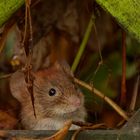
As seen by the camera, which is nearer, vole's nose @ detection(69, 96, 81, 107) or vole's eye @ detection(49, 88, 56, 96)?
vole's nose @ detection(69, 96, 81, 107)

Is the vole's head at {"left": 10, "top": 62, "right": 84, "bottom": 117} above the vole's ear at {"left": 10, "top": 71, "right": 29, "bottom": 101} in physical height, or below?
below

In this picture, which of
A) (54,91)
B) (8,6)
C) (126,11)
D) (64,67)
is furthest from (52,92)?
(126,11)

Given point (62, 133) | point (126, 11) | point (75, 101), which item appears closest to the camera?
point (62, 133)

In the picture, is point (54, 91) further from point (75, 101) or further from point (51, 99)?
point (75, 101)

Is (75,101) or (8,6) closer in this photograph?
(8,6)

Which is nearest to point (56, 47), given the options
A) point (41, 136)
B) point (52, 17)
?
point (52, 17)

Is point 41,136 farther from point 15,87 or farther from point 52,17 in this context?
point 52,17

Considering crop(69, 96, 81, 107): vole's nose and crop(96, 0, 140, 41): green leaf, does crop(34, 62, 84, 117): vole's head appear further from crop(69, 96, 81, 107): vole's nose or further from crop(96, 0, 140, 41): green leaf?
crop(96, 0, 140, 41): green leaf

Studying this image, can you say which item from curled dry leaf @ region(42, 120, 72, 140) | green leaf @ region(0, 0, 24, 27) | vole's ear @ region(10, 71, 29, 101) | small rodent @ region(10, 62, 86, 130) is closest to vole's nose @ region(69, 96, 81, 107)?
small rodent @ region(10, 62, 86, 130)
